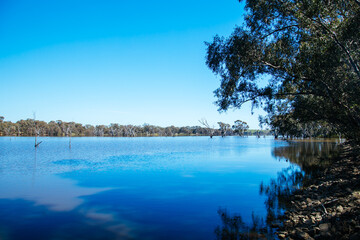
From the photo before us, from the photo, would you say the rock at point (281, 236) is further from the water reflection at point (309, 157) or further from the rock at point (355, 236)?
the water reflection at point (309, 157)

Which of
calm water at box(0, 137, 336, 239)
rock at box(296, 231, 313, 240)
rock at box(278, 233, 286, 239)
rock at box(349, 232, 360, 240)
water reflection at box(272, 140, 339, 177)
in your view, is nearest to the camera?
rock at box(349, 232, 360, 240)

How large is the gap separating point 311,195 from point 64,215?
11.0 meters

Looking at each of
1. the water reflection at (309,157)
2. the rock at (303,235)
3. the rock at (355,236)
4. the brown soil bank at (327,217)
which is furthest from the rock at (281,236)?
the water reflection at (309,157)

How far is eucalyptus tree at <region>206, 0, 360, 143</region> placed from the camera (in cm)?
961

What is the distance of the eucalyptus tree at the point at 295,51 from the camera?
378 inches

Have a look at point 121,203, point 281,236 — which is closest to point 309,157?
point 281,236

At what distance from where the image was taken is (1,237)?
784cm

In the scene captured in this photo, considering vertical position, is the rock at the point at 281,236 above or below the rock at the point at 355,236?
below

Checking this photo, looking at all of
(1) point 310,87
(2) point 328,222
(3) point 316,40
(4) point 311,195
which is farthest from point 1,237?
(1) point 310,87

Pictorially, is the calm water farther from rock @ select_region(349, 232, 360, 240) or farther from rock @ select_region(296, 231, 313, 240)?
rock @ select_region(349, 232, 360, 240)

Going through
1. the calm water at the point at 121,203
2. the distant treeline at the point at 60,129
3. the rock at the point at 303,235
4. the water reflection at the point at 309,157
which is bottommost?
the calm water at the point at 121,203

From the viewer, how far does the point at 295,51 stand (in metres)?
11.6

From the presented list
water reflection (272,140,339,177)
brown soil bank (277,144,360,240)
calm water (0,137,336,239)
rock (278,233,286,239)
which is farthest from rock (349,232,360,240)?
water reflection (272,140,339,177)

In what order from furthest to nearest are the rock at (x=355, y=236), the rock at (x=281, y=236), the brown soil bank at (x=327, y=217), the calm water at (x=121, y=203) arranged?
the calm water at (x=121, y=203) < the rock at (x=281, y=236) < the brown soil bank at (x=327, y=217) < the rock at (x=355, y=236)
